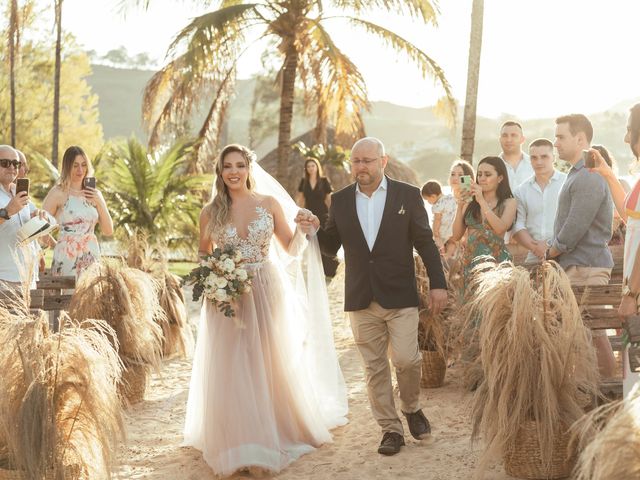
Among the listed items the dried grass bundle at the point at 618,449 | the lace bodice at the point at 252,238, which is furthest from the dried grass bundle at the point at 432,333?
the dried grass bundle at the point at 618,449

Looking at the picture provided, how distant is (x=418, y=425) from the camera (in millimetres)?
6527

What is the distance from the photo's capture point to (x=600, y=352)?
6.29 metres

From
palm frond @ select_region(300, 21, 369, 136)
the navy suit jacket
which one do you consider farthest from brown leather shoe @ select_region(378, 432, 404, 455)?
palm frond @ select_region(300, 21, 369, 136)

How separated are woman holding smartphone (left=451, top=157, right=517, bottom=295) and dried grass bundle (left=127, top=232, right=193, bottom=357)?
3.65 m

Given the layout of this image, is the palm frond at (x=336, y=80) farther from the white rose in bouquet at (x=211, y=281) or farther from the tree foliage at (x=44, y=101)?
the tree foliage at (x=44, y=101)

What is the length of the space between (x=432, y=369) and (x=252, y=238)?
2433 millimetres

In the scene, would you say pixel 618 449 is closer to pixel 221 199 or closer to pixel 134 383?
pixel 221 199

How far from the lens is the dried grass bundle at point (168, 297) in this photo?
388 inches

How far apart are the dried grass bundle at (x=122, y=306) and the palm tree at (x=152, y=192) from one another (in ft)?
31.9

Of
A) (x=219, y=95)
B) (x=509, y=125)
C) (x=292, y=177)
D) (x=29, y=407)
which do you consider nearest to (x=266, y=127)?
(x=292, y=177)

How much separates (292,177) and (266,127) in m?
37.3

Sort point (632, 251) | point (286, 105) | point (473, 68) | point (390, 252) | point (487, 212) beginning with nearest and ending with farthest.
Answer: point (632, 251) → point (390, 252) → point (487, 212) → point (473, 68) → point (286, 105)

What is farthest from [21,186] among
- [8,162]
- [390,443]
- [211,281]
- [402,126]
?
[402,126]

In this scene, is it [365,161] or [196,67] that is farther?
[196,67]
